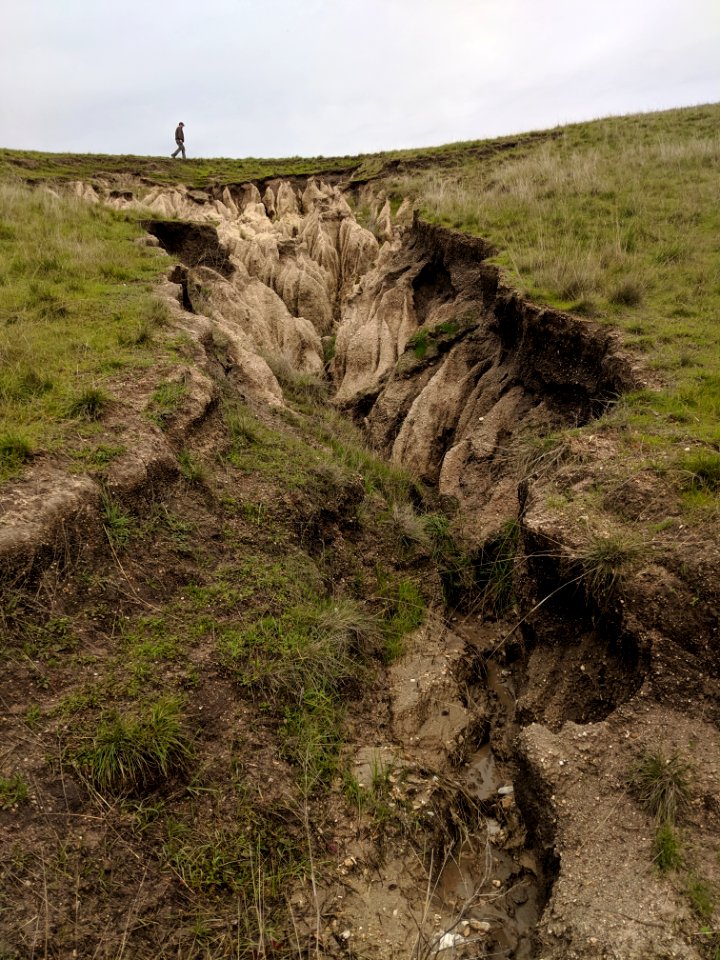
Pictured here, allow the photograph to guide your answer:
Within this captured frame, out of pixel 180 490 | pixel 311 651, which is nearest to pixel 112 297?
pixel 180 490

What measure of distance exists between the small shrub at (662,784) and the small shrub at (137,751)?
318 cm

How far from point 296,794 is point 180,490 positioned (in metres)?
3.00

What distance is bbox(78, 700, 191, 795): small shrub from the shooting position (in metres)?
4.14

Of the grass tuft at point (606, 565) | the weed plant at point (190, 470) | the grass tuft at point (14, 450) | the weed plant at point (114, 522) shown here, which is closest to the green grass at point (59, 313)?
the grass tuft at point (14, 450)

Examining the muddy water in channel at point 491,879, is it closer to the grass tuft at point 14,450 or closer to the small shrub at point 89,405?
the grass tuft at point 14,450

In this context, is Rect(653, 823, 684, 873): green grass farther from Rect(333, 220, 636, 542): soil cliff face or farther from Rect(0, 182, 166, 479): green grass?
Rect(0, 182, 166, 479): green grass

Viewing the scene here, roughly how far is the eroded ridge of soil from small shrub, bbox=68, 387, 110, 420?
0.61 feet

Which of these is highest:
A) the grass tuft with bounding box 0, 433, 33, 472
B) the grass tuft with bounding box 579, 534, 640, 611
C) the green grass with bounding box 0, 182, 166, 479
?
the green grass with bounding box 0, 182, 166, 479

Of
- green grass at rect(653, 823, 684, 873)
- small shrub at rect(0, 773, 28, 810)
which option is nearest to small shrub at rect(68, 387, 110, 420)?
small shrub at rect(0, 773, 28, 810)

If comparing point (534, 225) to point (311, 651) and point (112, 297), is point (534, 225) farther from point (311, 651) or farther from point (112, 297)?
point (311, 651)

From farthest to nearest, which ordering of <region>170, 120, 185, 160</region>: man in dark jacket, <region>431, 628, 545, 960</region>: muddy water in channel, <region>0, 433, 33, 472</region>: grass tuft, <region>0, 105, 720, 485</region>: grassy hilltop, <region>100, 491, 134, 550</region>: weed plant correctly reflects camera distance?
1. <region>170, 120, 185, 160</region>: man in dark jacket
2. <region>0, 105, 720, 485</region>: grassy hilltop
3. <region>100, 491, 134, 550</region>: weed plant
4. <region>0, 433, 33, 472</region>: grass tuft
5. <region>431, 628, 545, 960</region>: muddy water in channel

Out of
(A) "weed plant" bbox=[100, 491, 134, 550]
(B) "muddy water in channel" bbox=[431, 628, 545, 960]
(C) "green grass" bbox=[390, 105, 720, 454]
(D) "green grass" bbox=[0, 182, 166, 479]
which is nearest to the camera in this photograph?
(B) "muddy water in channel" bbox=[431, 628, 545, 960]

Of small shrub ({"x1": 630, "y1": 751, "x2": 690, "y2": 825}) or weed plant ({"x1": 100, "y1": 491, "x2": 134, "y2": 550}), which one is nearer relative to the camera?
small shrub ({"x1": 630, "y1": 751, "x2": 690, "y2": 825})

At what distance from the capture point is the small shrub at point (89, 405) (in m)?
5.90
